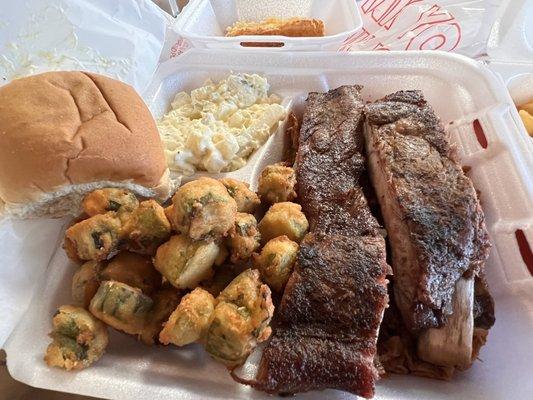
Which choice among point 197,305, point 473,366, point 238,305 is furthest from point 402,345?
point 197,305

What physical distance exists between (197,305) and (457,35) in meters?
2.25

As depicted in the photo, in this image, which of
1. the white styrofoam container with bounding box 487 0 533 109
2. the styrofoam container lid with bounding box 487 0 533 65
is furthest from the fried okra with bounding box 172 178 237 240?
the styrofoam container lid with bounding box 487 0 533 65

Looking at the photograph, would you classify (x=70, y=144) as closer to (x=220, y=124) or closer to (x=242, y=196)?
(x=242, y=196)

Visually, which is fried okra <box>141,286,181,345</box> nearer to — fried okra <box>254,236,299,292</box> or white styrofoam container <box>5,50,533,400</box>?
white styrofoam container <box>5,50,533,400</box>

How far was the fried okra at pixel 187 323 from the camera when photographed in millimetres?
1283

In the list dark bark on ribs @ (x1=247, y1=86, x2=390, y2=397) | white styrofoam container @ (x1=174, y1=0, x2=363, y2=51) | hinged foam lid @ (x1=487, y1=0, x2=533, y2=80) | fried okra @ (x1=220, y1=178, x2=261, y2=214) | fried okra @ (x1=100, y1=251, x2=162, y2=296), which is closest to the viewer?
dark bark on ribs @ (x1=247, y1=86, x2=390, y2=397)

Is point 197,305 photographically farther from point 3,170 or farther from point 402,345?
point 3,170

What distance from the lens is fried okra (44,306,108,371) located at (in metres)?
1.33

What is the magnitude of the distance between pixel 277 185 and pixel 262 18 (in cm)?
179

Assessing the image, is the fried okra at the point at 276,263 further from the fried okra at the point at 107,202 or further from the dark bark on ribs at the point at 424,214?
the fried okra at the point at 107,202

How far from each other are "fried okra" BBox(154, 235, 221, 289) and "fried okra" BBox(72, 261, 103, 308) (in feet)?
0.69

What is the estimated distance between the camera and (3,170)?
152cm

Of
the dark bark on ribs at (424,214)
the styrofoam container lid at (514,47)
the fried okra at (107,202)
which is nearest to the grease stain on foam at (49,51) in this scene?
the fried okra at (107,202)

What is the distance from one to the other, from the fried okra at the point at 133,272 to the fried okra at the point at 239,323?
0.97 feet
